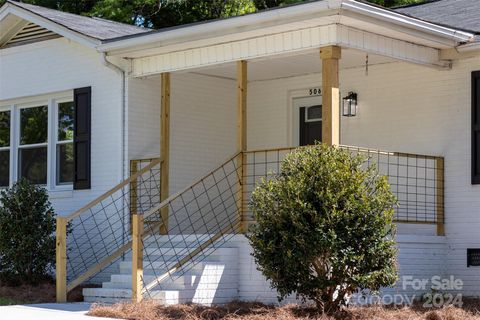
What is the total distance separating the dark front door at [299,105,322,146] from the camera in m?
15.5

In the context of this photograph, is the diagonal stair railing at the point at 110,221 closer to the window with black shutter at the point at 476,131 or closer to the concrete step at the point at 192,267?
the concrete step at the point at 192,267

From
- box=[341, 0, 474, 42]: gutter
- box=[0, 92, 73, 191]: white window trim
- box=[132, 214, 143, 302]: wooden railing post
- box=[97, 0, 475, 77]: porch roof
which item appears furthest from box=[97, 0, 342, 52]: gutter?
box=[132, 214, 143, 302]: wooden railing post

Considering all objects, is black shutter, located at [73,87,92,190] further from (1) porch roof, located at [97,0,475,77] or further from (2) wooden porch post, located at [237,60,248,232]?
(2) wooden porch post, located at [237,60,248,232]

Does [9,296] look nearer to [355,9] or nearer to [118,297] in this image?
[118,297]

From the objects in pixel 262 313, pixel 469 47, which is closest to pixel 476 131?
pixel 469 47

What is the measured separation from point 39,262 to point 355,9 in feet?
20.7

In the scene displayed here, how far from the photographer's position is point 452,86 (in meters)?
13.4

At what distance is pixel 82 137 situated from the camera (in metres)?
15.2

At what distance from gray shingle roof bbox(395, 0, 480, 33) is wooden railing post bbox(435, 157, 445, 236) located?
2004 millimetres

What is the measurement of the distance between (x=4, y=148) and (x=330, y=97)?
24.0 ft

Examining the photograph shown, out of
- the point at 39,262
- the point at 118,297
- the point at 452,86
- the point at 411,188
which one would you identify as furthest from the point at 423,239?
the point at 39,262

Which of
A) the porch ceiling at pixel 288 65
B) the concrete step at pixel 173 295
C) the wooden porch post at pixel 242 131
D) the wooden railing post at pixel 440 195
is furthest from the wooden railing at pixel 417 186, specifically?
the porch ceiling at pixel 288 65

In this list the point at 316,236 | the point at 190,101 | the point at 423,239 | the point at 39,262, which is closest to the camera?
the point at 316,236

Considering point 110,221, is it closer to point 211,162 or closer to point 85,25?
point 211,162
